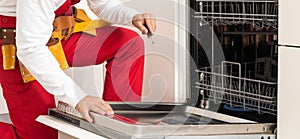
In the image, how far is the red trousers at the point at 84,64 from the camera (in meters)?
1.88

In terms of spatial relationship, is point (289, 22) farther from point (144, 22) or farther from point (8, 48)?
point (8, 48)

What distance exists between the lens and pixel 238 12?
6.00 ft

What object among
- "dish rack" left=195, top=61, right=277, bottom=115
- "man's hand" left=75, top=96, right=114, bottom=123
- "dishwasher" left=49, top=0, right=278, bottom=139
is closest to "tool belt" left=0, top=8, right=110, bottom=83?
"dishwasher" left=49, top=0, right=278, bottom=139

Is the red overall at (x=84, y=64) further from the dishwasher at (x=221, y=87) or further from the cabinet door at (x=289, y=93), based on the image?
the cabinet door at (x=289, y=93)

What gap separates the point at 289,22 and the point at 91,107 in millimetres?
528

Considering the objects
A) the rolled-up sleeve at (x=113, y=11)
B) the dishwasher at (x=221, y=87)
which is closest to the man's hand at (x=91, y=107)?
the dishwasher at (x=221, y=87)

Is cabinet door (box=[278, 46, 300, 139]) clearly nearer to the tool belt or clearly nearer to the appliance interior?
the appliance interior

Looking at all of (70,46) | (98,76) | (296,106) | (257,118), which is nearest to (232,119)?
(257,118)

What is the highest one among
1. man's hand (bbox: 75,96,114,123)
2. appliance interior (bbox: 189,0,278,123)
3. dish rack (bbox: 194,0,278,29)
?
dish rack (bbox: 194,0,278,29)

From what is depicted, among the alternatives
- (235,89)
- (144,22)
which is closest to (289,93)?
(235,89)

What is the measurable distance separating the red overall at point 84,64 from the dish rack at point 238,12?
0.21 meters

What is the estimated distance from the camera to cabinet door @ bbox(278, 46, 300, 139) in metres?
1.38

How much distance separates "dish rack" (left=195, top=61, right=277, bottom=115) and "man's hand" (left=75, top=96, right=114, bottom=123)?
14.7 inches

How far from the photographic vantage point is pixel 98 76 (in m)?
2.43
